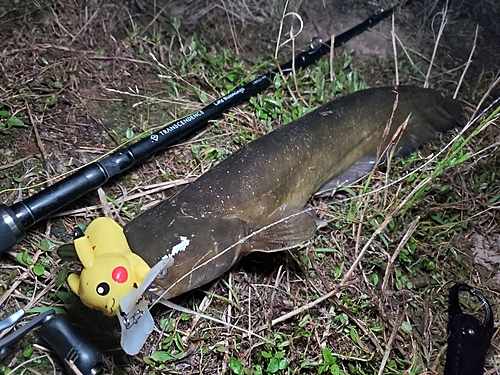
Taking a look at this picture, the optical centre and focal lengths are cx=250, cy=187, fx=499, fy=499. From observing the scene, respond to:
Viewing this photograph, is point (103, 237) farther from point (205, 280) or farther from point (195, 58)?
point (195, 58)

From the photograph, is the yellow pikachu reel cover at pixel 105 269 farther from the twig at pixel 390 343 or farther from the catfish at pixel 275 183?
the twig at pixel 390 343

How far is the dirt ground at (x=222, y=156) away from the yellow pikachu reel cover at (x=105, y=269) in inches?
Answer: 12.1

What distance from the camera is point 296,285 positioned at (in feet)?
6.18

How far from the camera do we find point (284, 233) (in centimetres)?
175

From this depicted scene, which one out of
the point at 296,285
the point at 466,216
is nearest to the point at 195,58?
the point at 296,285

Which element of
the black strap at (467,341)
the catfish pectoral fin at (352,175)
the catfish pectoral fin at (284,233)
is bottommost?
the black strap at (467,341)

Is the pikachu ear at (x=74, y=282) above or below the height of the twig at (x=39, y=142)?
below

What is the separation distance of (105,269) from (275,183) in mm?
767

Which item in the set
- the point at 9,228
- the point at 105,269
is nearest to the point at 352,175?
the point at 105,269

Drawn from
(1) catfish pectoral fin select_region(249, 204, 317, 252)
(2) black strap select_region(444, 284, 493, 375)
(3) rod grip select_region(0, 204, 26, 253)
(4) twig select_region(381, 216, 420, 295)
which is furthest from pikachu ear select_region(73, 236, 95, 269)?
(2) black strap select_region(444, 284, 493, 375)

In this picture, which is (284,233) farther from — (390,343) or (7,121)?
(7,121)

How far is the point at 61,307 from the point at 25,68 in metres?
1.24

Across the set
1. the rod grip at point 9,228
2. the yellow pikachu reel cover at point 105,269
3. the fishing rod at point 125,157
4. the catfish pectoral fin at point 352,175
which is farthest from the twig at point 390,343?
the rod grip at point 9,228

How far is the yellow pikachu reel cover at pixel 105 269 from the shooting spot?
1.32 metres
